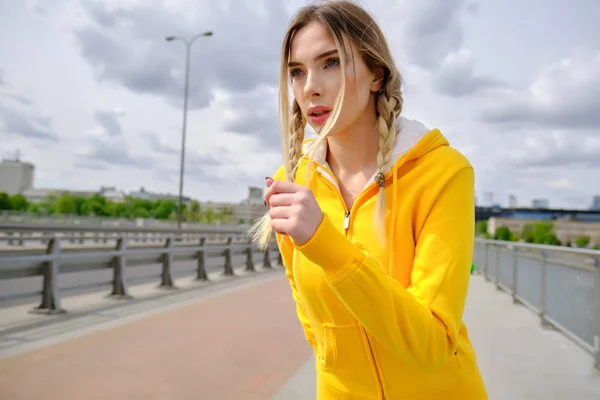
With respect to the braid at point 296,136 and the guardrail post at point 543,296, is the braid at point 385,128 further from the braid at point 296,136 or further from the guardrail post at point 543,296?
the guardrail post at point 543,296

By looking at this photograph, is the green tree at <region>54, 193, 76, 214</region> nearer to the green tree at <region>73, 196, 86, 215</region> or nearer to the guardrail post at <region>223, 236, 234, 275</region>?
the green tree at <region>73, 196, 86, 215</region>

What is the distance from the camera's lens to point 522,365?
6.46 m

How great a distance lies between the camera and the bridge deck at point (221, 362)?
5109 mm

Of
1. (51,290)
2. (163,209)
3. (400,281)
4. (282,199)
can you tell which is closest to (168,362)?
(51,290)

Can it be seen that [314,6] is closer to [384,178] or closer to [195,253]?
[384,178]

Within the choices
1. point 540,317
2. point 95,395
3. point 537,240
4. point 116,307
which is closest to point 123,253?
point 116,307

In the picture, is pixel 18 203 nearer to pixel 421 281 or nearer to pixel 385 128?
pixel 385 128

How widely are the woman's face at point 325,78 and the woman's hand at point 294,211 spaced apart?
0.35 meters

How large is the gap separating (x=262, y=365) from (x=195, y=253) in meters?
8.85

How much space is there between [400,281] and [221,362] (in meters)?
5.02

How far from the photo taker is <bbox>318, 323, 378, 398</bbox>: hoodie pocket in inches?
55.0

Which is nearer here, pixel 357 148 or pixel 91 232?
pixel 357 148

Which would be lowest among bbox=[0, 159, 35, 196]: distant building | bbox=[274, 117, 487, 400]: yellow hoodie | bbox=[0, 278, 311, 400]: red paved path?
bbox=[0, 278, 311, 400]: red paved path

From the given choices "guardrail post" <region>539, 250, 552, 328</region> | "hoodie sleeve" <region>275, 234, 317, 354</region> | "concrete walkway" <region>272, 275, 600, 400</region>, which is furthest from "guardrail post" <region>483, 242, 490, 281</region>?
"hoodie sleeve" <region>275, 234, 317, 354</region>
